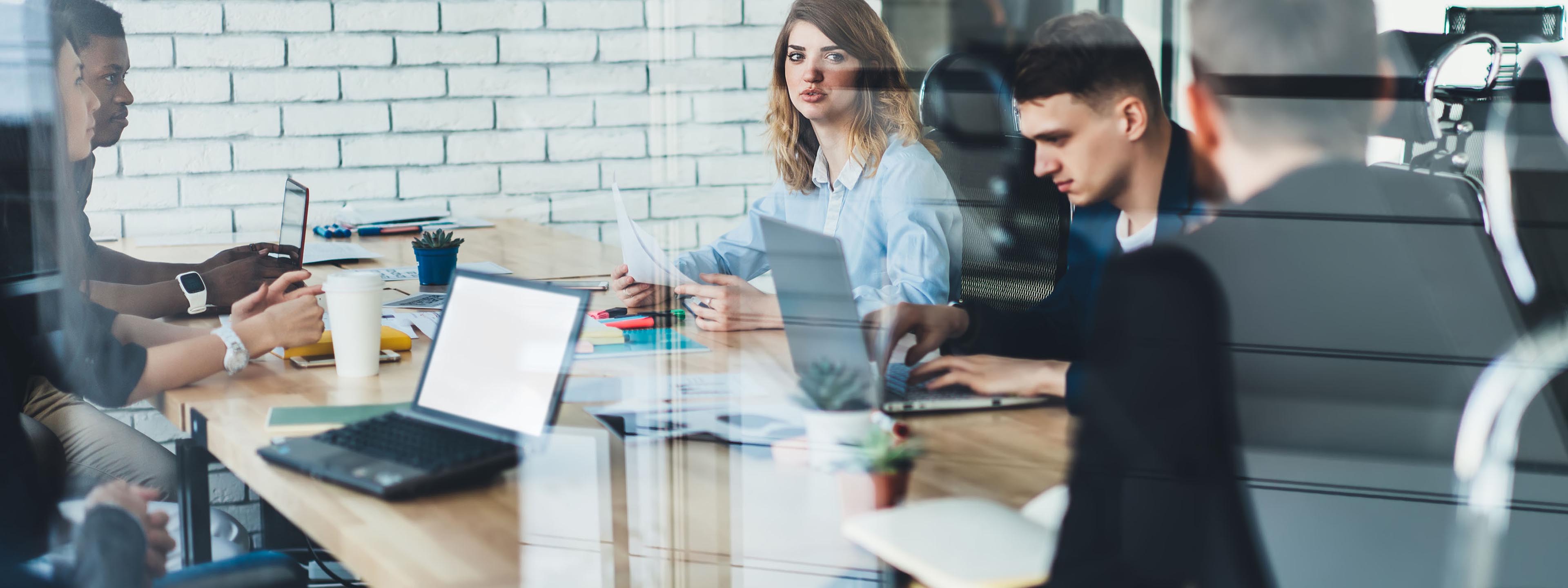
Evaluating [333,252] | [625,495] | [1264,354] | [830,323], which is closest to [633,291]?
[625,495]

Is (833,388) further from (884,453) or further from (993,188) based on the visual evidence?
(993,188)

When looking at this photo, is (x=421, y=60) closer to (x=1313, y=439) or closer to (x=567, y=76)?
(x=567, y=76)

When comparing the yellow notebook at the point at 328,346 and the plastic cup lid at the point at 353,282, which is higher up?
the plastic cup lid at the point at 353,282

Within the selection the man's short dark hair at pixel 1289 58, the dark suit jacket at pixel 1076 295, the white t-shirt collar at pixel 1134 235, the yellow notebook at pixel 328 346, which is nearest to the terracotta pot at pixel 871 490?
the dark suit jacket at pixel 1076 295

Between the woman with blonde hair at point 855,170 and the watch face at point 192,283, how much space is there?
39.6 inches

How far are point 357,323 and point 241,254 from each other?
57 cm

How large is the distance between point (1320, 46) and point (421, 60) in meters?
1.29

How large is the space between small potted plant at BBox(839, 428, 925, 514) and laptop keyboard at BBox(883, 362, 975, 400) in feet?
0.12

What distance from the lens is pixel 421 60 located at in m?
1.61

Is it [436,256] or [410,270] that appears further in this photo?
[410,270]

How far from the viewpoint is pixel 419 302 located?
172 centimetres

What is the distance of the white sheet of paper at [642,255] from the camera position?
1282 mm

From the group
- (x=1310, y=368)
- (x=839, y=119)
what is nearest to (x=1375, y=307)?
(x=1310, y=368)

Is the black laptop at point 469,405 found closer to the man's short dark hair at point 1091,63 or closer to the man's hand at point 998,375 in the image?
the man's hand at point 998,375
